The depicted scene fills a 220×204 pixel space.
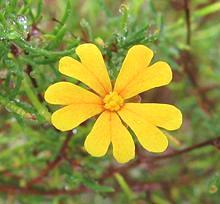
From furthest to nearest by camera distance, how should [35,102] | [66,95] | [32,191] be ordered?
[32,191] → [35,102] → [66,95]

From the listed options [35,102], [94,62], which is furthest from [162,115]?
[35,102]

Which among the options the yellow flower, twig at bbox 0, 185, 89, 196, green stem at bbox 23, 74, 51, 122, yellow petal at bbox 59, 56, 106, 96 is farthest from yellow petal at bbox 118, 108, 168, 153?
twig at bbox 0, 185, 89, 196

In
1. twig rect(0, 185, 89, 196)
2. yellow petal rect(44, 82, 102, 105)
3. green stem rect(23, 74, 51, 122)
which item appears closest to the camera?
yellow petal rect(44, 82, 102, 105)

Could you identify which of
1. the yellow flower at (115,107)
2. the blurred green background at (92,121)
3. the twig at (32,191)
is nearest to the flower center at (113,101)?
the yellow flower at (115,107)

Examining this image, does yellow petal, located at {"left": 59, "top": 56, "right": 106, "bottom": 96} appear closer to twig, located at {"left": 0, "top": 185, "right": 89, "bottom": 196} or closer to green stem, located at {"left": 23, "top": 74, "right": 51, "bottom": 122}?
green stem, located at {"left": 23, "top": 74, "right": 51, "bottom": 122}

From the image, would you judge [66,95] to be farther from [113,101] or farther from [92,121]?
[92,121]

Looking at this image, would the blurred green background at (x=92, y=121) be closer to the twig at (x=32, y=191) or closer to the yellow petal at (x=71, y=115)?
the twig at (x=32, y=191)

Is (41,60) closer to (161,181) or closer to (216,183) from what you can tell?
(216,183)
